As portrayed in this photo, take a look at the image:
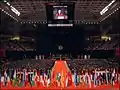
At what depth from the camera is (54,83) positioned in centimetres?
684

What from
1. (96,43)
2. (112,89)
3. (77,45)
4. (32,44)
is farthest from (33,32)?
(112,89)

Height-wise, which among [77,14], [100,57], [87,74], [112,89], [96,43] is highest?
[77,14]

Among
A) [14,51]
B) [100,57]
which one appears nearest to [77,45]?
[100,57]

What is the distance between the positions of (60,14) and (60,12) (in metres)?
0.06

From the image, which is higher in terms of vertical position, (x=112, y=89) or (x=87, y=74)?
(x=87, y=74)

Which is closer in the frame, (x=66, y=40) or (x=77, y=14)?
(x=66, y=40)

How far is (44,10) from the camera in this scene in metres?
6.88

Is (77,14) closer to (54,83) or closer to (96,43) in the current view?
(96,43)

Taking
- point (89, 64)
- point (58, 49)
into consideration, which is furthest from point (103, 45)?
point (58, 49)

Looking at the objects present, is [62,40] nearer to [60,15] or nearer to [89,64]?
[60,15]

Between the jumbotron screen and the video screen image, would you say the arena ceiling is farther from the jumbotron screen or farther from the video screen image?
the video screen image

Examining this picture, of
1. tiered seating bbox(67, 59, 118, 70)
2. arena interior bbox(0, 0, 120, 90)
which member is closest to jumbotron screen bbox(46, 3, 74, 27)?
arena interior bbox(0, 0, 120, 90)

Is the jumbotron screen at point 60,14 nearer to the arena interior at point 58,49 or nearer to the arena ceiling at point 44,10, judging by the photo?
the arena interior at point 58,49

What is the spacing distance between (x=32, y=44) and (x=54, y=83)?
4.71 ft
